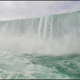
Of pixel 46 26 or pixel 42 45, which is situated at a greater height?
pixel 46 26

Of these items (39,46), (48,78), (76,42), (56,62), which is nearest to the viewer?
(48,78)

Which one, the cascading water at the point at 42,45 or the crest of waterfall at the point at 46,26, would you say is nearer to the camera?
the cascading water at the point at 42,45

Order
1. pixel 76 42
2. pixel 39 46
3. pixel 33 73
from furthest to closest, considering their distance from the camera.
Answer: pixel 39 46, pixel 76 42, pixel 33 73

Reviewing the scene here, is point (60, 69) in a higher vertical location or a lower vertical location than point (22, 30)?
lower

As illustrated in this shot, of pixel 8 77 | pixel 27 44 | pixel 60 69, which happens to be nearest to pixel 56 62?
pixel 60 69

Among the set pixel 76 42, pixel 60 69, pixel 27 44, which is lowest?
pixel 60 69

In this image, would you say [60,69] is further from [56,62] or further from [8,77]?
[8,77]

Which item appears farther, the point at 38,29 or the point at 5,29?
the point at 5,29

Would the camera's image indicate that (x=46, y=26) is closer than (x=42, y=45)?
No
